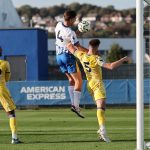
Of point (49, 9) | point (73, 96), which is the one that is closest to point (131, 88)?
point (73, 96)

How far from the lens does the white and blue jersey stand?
15.3m

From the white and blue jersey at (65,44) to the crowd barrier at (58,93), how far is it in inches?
691

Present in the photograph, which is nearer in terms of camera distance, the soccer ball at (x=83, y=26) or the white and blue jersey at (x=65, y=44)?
the white and blue jersey at (x=65, y=44)

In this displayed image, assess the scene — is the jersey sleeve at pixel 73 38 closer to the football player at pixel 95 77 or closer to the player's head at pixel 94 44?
the football player at pixel 95 77

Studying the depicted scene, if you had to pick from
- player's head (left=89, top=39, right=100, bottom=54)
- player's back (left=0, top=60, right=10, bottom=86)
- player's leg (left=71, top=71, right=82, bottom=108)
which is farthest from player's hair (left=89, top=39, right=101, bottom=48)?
player's back (left=0, top=60, right=10, bottom=86)

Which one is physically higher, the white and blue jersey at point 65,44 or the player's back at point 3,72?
the white and blue jersey at point 65,44

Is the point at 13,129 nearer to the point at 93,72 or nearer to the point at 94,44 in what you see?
the point at 93,72

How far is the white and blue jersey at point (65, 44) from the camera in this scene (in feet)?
50.1

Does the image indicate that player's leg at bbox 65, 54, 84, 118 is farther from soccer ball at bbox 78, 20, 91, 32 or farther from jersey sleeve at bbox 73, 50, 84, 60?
soccer ball at bbox 78, 20, 91, 32

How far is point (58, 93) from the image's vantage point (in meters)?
33.8

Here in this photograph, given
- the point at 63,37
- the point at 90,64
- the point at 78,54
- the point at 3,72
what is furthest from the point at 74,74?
the point at 3,72

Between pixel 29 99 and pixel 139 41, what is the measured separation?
22.6 m

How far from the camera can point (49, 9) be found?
200 meters

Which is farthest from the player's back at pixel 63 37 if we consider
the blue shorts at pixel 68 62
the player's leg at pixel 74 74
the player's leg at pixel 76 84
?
the player's leg at pixel 76 84
